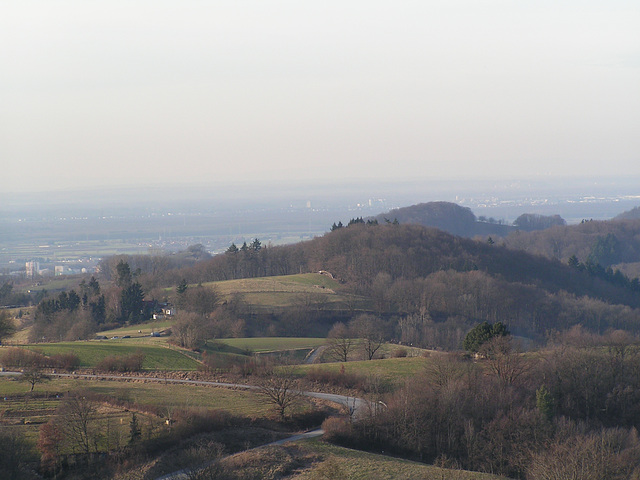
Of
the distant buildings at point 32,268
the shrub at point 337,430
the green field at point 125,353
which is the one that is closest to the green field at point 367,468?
the shrub at point 337,430

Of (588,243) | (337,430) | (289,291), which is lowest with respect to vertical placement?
(588,243)

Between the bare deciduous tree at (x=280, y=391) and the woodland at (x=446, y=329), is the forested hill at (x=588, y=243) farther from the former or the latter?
the bare deciduous tree at (x=280, y=391)

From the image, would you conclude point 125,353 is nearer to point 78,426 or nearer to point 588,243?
point 78,426

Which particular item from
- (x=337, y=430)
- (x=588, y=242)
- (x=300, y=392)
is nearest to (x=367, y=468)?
(x=337, y=430)

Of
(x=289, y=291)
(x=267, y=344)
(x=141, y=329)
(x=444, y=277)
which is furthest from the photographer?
(x=444, y=277)

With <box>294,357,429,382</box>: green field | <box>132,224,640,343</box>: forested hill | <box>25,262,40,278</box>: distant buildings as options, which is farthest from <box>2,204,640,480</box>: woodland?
<box>25,262,40,278</box>: distant buildings

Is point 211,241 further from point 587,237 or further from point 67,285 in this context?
point 587,237
